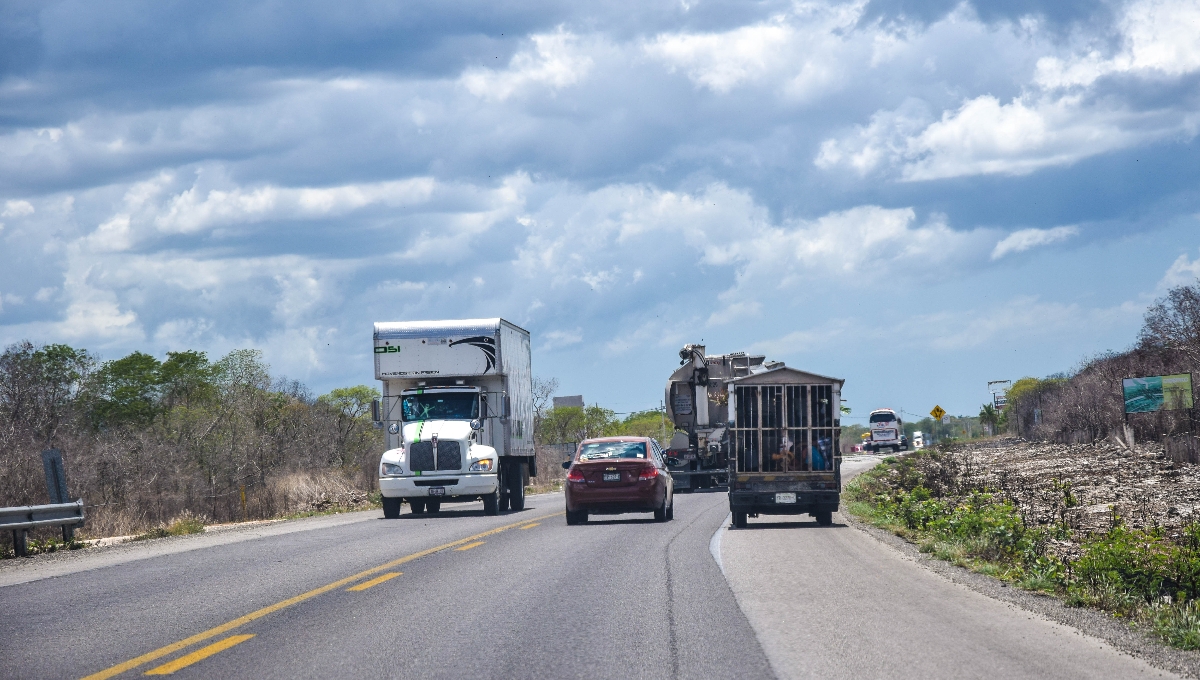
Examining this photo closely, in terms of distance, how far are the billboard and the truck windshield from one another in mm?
23811

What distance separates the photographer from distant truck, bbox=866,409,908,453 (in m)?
94.9

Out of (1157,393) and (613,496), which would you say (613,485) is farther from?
(1157,393)

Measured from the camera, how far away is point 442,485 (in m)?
26.5

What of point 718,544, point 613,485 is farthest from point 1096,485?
point 718,544

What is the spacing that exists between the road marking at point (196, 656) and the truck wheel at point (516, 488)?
20363 millimetres

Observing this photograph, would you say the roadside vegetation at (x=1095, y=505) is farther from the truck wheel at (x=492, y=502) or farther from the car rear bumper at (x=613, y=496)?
the truck wheel at (x=492, y=502)

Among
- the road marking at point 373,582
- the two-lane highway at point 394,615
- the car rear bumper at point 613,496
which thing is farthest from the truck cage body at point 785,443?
the road marking at point 373,582

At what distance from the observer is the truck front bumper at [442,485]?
86.8 ft

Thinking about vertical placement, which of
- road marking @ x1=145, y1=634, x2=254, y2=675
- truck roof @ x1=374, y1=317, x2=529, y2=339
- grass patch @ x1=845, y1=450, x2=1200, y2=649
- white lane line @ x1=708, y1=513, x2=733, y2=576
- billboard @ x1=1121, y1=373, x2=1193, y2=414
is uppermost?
truck roof @ x1=374, y1=317, x2=529, y2=339

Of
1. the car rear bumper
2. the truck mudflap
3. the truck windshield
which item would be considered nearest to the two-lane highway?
the truck mudflap

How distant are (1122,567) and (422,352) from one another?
1873 centimetres

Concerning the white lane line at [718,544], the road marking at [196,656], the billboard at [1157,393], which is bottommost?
the white lane line at [718,544]

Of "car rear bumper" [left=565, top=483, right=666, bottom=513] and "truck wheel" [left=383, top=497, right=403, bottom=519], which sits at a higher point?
"car rear bumper" [left=565, top=483, right=666, bottom=513]

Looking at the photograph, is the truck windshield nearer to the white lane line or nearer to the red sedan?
the red sedan
